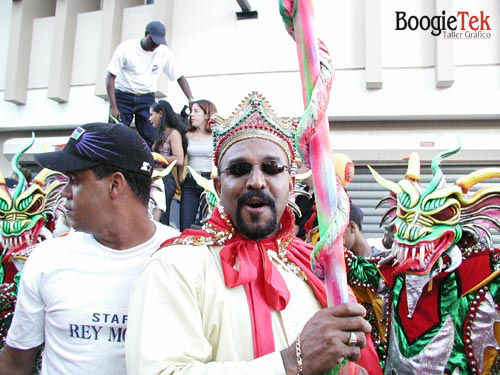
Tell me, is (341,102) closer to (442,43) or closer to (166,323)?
(442,43)

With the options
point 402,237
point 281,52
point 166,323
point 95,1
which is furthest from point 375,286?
point 95,1

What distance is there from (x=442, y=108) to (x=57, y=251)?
24.3 ft

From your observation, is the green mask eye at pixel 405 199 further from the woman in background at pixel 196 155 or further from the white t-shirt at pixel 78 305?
the woman in background at pixel 196 155

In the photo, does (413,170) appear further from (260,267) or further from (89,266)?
(89,266)

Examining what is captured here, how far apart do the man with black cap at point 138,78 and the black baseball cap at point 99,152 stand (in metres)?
3.59

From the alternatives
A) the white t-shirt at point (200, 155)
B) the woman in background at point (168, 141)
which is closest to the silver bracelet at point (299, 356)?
the woman in background at point (168, 141)

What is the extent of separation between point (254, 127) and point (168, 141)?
3.24m

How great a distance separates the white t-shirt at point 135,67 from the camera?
564cm

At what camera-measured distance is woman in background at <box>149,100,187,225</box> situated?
479 centimetres

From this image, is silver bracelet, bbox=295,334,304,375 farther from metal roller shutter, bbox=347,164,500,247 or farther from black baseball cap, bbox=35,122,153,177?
metal roller shutter, bbox=347,164,500,247

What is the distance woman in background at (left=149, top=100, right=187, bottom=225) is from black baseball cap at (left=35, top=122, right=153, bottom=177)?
8.57 feet

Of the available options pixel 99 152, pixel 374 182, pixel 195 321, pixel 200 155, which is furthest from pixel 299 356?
pixel 374 182

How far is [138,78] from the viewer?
5.66 m

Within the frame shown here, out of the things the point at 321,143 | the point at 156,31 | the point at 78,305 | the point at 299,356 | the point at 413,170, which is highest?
the point at 156,31
